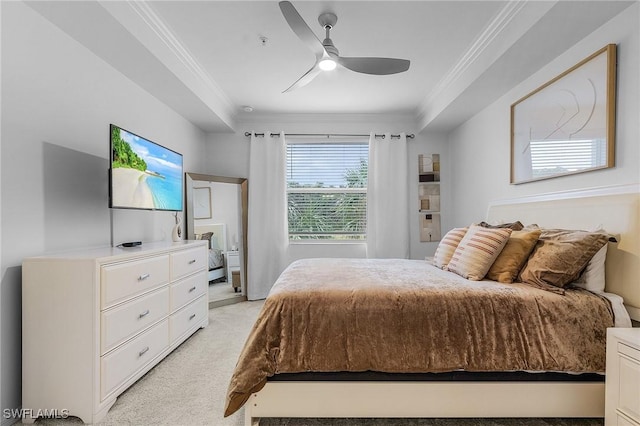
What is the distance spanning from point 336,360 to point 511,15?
8.11 feet

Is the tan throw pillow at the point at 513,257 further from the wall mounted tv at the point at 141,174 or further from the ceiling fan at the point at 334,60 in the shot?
the wall mounted tv at the point at 141,174

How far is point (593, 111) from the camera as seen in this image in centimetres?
196

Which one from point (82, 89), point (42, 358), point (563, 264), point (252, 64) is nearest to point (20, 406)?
point (42, 358)

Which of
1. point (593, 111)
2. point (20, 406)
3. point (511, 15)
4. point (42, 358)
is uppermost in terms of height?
point (511, 15)

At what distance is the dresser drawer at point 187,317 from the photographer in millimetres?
2459

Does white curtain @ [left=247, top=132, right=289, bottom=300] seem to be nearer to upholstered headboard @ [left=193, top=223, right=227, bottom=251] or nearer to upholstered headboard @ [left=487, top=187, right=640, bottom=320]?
upholstered headboard @ [left=193, top=223, right=227, bottom=251]

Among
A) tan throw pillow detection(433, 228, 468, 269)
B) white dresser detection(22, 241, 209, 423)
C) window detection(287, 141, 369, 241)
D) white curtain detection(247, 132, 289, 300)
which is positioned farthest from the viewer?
window detection(287, 141, 369, 241)

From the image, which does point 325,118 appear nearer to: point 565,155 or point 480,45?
point 480,45

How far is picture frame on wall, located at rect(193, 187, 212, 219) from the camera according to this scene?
147 inches

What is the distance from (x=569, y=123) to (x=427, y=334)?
1.85 m

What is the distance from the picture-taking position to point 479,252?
203 centimetres

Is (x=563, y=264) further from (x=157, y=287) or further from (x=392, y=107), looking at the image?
(x=392, y=107)

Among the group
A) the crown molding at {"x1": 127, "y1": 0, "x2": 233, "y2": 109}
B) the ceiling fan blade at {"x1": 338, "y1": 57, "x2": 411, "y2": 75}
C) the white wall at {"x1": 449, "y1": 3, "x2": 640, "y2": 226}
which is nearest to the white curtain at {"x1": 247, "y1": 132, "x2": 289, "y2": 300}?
the crown molding at {"x1": 127, "y1": 0, "x2": 233, "y2": 109}

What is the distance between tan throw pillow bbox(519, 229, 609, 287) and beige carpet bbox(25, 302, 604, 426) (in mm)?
746
